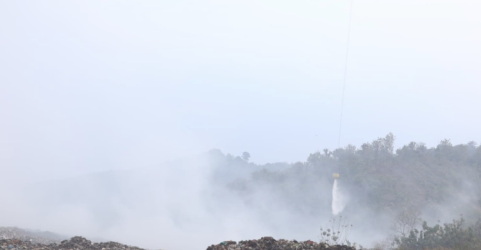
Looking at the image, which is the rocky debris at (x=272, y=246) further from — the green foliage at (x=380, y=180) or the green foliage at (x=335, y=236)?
the green foliage at (x=380, y=180)

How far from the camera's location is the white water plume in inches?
1329

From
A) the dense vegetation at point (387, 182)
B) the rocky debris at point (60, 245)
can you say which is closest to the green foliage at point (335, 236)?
the dense vegetation at point (387, 182)

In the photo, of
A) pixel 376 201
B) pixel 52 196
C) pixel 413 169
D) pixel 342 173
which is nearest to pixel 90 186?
pixel 52 196

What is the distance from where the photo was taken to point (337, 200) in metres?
35.0

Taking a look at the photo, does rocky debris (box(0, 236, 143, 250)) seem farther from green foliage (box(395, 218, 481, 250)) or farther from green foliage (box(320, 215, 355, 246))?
green foliage (box(395, 218, 481, 250))

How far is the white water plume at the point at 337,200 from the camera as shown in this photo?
3375 centimetres

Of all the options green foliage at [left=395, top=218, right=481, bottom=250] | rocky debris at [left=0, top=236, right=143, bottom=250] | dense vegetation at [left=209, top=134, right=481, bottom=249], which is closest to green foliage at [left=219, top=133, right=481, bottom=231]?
dense vegetation at [left=209, top=134, right=481, bottom=249]

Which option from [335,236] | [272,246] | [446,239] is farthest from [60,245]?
[446,239]

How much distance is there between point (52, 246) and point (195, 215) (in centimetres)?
2399

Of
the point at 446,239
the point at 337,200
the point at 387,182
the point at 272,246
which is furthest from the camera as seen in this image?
the point at 337,200

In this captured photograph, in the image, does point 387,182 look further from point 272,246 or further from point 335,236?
point 272,246

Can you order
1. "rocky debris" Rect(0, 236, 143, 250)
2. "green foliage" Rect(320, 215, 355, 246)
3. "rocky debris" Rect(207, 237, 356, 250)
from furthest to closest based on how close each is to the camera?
1. "green foliage" Rect(320, 215, 355, 246)
2. "rocky debris" Rect(0, 236, 143, 250)
3. "rocky debris" Rect(207, 237, 356, 250)

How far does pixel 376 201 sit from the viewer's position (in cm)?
3231

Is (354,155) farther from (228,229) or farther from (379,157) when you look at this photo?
(228,229)
